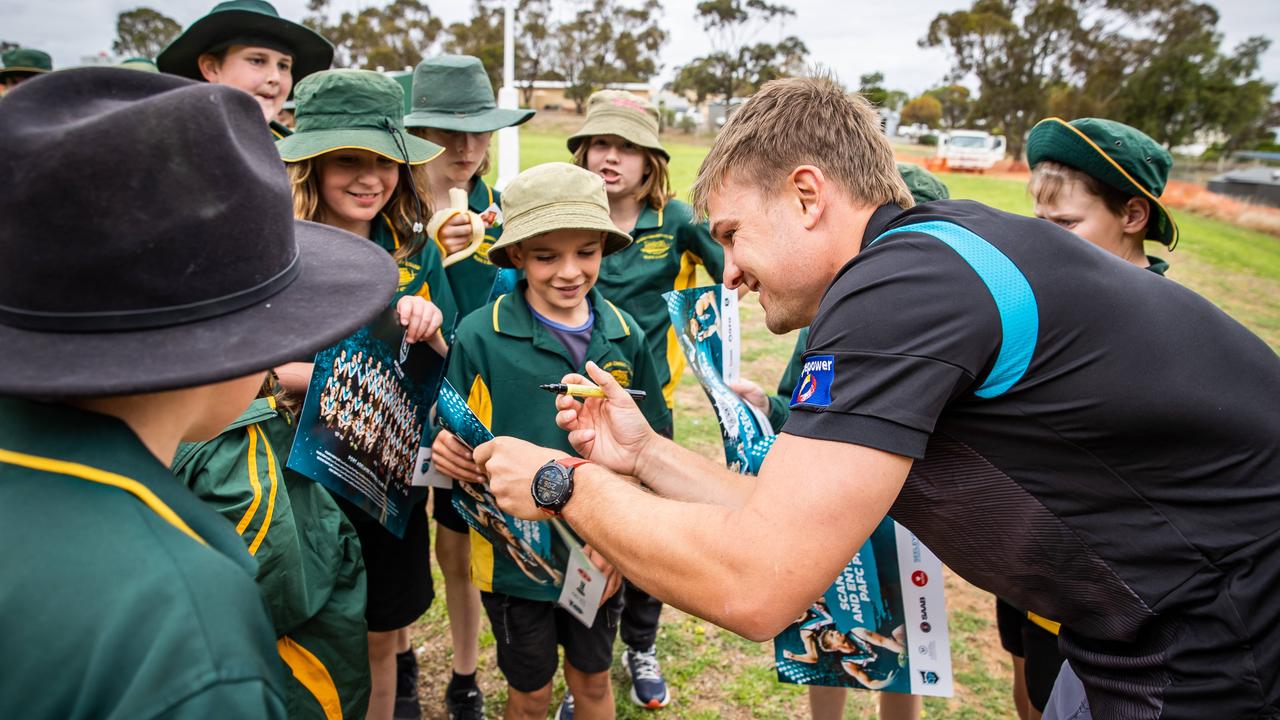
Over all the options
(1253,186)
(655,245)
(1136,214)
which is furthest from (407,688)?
(1253,186)

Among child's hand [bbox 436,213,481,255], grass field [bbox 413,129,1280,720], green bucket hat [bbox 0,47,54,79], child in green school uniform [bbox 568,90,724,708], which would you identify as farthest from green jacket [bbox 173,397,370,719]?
green bucket hat [bbox 0,47,54,79]

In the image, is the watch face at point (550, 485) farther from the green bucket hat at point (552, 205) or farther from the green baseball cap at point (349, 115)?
the green baseball cap at point (349, 115)

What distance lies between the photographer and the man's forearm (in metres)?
2.19

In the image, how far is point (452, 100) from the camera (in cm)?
387

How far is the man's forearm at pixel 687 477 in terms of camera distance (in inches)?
86.0

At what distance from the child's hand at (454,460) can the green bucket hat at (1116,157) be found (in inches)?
94.0

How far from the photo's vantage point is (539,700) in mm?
2830

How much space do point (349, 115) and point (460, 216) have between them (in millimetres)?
711

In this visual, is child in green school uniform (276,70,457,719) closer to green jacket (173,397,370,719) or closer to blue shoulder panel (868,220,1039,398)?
green jacket (173,397,370,719)

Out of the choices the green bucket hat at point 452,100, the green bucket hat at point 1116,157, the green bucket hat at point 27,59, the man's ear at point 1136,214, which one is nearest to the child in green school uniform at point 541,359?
the green bucket hat at point 452,100

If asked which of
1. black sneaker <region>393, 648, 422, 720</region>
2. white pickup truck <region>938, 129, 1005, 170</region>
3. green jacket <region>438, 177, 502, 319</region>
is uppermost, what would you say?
green jacket <region>438, 177, 502, 319</region>

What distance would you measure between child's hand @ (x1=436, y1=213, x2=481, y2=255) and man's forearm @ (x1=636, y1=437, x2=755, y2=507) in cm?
160

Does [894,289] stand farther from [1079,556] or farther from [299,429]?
[299,429]

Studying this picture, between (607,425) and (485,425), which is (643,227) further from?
(607,425)
